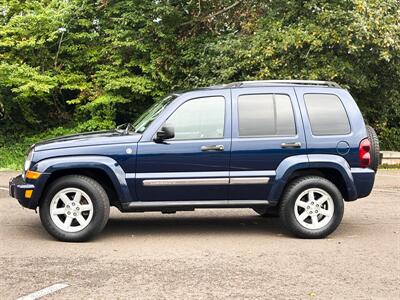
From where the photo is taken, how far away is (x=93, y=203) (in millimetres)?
6551

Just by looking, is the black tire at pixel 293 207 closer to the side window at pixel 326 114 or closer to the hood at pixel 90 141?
the side window at pixel 326 114

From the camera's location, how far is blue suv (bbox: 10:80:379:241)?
6.57 m

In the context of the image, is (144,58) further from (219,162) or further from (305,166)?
(305,166)

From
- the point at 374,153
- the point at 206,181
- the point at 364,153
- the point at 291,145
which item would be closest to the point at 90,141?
the point at 206,181

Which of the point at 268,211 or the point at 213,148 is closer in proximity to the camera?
the point at 213,148

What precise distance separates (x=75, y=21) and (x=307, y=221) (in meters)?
11.7

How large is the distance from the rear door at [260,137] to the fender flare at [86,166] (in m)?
1.31

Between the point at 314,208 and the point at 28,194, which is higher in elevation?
the point at 28,194

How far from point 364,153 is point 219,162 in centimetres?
175

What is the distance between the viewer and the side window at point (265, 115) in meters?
6.83

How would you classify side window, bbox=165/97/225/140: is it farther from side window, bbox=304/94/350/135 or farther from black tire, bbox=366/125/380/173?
black tire, bbox=366/125/380/173

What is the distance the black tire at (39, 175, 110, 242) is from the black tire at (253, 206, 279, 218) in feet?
6.40

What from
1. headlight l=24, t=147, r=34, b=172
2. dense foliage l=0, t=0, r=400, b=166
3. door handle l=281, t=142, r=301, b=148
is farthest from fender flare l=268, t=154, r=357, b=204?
dense foliage l=0, t=0, r=400, b=166

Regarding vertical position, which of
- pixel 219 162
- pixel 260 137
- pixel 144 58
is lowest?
pixel 219 162
